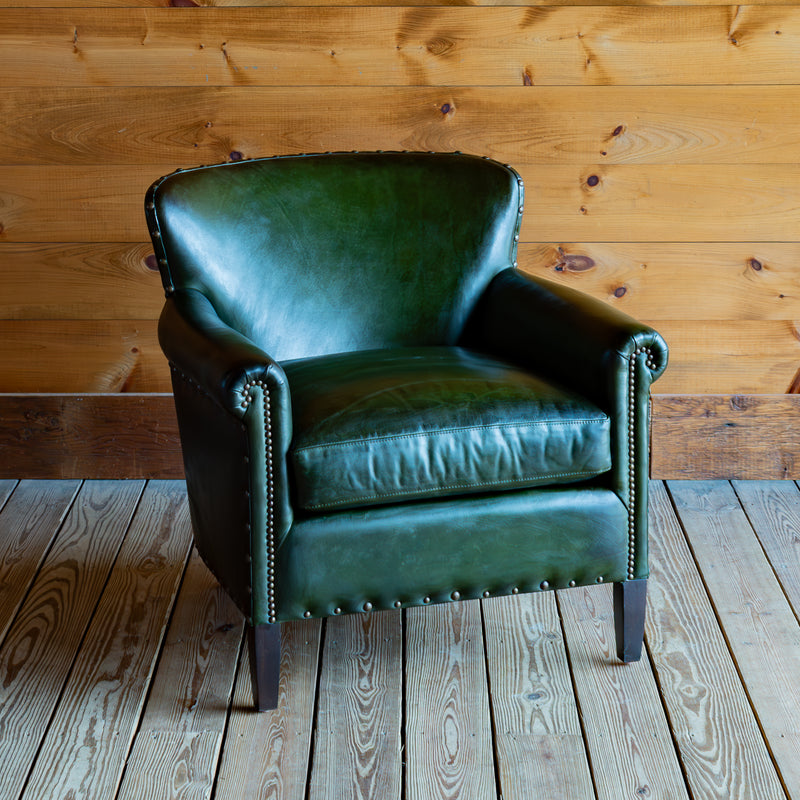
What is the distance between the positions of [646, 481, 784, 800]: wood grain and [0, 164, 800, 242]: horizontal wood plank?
0.79 metres

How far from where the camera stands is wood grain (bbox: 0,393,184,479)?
→ 257cm

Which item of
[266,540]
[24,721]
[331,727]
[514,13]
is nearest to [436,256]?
[514,13]

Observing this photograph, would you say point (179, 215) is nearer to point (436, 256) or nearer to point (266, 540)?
point (436, 256)

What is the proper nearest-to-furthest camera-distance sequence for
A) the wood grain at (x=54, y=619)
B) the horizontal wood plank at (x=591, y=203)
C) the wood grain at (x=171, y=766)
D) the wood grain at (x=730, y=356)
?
the wood grain at (x=171, y=766) → the wood grain at (x=54, y=619) → the horizontal wood plank at (x=591, y=203) → the wood grain at (x=730, y=356)

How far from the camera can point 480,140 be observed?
2.41 meters

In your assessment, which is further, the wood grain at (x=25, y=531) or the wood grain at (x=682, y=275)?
the wood grain at (x=682, y=275)

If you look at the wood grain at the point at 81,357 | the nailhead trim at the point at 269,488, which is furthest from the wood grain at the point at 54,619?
the nailhead trim at the point at 269,488

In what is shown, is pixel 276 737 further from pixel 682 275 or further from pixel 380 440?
pixel 682 275

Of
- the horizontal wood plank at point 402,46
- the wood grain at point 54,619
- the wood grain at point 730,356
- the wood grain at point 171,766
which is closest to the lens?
the wood grain at point 171,766

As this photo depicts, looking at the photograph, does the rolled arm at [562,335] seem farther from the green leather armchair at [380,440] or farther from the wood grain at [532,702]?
the wood grain at [532,702]

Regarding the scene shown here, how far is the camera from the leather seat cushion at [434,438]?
1.56 m

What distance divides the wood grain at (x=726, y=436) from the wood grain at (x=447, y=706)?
0.85m

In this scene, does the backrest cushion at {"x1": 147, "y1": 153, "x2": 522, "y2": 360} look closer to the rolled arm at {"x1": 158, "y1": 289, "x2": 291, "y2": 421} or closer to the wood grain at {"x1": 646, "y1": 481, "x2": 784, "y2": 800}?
the rolled arm at {"x1": 158, "y1": 289, "x2": 291, "y2": 421}

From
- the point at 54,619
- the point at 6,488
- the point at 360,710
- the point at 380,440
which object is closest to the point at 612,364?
the point at 380,440
